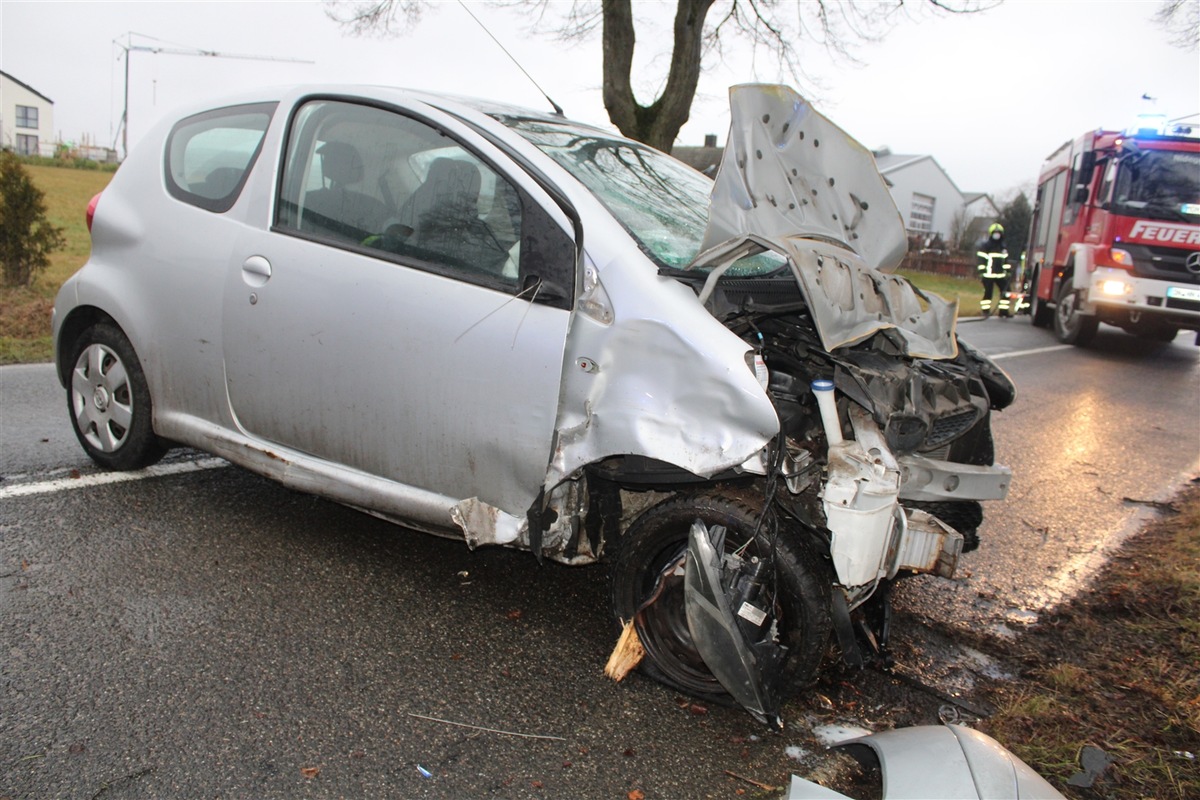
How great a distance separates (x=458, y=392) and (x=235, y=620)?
1.08 meters

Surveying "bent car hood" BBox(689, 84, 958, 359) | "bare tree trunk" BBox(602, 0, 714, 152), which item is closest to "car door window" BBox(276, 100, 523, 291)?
"bent car hood" BBox(689, 84, 958, 359)

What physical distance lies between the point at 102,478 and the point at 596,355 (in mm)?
2717

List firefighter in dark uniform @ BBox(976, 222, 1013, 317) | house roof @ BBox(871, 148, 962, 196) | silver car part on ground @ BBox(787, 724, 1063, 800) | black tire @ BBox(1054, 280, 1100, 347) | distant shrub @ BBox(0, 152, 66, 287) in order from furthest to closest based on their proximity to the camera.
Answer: house roof @ BBox(871, 148, 962, 196), firefighter in dark uniform @ BBox(976, 222, 1013, 317), black tire @ BBox(1054, 280, 1100, 347), distant shrub @ BBox(0, 152, 66, 287), silver car part on ground @ BBox(787, 724, 1063, 800)

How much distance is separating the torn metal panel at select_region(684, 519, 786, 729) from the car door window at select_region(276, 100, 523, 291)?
3.56 ft

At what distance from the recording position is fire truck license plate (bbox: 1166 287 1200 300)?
11165 mm

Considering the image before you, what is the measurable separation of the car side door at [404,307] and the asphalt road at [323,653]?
1.65 feet

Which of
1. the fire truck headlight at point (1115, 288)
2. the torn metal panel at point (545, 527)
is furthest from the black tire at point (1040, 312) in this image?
the torn metal panel at point (545, 527)

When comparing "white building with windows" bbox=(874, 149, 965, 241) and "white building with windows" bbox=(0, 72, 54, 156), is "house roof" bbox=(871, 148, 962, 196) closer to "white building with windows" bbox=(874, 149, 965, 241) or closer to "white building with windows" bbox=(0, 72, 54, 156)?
"white building with windows" bbox=(874, 149, 965, 241)

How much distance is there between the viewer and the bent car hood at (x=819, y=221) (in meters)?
2.81

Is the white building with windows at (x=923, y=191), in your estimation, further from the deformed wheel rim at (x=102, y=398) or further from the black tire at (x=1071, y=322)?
the deformed wheel rim at (x=102, y=398)

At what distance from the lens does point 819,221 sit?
330 centimetres

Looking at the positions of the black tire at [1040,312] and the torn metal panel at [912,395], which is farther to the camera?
the black tire at [1040,312]

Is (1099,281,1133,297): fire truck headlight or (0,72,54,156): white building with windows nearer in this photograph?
(1099,281,1133,297): fire truck headlight

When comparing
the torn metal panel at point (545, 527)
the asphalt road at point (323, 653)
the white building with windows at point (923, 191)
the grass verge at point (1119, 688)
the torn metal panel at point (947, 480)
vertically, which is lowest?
the asphalt road at point (323, 653)
